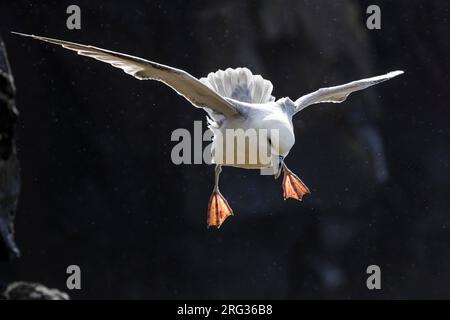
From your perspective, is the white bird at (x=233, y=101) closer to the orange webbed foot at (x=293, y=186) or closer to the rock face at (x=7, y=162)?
the orange webbed foot at (x=293, y=186)

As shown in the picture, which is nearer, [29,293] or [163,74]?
[163,74]

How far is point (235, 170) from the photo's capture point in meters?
4.95

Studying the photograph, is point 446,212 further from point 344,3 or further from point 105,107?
point 105,107

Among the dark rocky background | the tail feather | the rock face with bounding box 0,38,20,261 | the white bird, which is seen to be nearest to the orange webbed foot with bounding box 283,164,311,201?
the white bird

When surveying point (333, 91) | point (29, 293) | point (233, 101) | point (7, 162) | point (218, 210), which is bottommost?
point (29, 293)

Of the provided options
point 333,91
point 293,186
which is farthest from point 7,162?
point 333,91

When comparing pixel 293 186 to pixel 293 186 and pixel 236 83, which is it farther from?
pixel 236 83

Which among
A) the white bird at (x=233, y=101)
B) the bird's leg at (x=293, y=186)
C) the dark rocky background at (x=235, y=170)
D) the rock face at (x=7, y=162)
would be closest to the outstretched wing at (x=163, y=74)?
the white bird at (x=233, y=101)

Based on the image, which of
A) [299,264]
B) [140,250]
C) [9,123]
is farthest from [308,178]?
[9,123]

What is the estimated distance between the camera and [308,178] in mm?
4941

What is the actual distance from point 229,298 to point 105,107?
5.04 feet

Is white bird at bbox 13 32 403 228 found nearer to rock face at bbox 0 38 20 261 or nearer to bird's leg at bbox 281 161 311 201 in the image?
bird's leg at bbox 281 161 311 201

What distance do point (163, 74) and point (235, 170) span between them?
232 cm

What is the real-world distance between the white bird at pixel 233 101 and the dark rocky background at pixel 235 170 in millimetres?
1514
